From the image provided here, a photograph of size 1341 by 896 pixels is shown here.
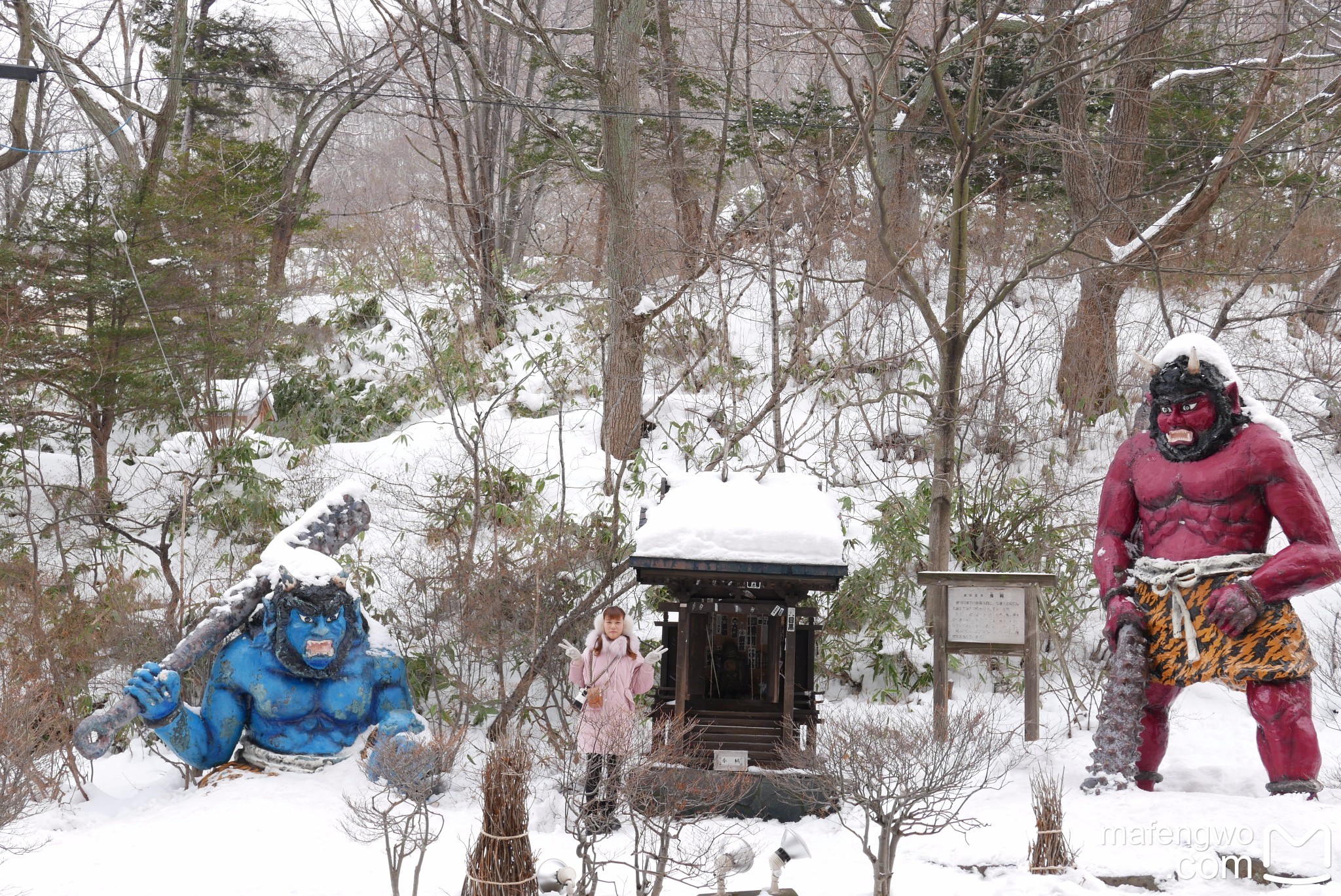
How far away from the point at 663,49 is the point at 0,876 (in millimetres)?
10560

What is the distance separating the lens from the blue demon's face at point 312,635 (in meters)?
6.16

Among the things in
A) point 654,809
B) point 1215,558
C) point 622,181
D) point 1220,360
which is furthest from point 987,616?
point 622,181

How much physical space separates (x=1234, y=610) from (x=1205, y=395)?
115 centimetres

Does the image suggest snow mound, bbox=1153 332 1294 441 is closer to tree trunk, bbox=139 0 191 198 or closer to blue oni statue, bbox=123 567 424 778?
blue oni statue, bbox=123 567 424 778

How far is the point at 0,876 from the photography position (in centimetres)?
493

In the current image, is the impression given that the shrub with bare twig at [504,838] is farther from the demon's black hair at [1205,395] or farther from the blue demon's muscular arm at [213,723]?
the demon's black hair at [1205,395]

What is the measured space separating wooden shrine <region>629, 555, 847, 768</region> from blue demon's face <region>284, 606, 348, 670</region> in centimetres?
196

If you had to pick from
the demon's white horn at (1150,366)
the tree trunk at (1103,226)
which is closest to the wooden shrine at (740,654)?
the demon's white horn at (1150,366)

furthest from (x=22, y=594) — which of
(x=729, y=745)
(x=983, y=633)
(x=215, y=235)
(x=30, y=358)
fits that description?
(x=983, y=633)

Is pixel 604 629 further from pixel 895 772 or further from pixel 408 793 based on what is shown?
pixel 895 772

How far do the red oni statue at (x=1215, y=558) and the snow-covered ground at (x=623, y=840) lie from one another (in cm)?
47

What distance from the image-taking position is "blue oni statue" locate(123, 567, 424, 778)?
6180 millimetres

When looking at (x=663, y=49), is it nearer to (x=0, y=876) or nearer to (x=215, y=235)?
(x=215, y=235)

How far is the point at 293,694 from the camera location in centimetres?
633
